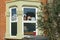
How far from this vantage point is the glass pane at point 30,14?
A: 15148 mm

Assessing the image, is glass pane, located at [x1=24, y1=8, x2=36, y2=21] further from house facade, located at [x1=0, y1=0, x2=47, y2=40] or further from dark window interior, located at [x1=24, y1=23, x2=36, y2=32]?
dark window interior, located at [x1=24, y1=23, x2=36, y2=32]

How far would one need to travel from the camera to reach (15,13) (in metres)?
15.4

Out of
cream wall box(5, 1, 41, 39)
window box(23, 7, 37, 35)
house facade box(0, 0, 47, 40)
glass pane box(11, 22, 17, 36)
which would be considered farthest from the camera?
glass pane box(11, 22, 17, 36)

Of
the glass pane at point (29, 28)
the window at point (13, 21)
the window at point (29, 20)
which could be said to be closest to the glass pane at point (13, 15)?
the window at point (13, 21)

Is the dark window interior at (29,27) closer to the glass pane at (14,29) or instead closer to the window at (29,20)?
the window at (29,20)

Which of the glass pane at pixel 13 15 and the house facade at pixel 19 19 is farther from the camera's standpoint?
the glass pane at pixel 13 15

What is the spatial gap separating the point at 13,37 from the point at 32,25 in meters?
1.38

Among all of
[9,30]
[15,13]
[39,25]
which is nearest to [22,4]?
[15,13]

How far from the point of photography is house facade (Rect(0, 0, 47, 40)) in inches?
590

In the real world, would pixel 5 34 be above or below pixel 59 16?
below

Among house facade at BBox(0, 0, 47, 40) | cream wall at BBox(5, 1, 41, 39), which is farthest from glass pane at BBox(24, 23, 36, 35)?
cream wall at BBox(5, 1, 41, 39)

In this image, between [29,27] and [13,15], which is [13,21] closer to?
[13,15]

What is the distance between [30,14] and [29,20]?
0.41 m

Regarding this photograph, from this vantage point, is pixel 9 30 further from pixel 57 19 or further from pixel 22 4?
Result: pixel 57 19
